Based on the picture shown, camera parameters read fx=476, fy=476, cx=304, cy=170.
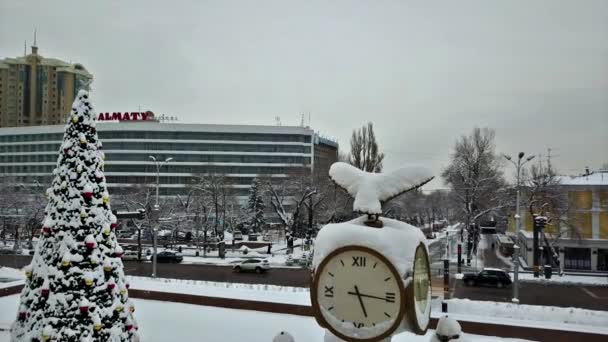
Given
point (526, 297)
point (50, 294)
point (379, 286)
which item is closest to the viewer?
point (379, 286)

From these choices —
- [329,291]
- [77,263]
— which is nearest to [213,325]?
[77,263]

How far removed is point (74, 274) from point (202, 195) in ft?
154

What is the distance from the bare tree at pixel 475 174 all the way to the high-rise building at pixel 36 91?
8037cm

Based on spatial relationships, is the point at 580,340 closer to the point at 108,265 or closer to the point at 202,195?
the point at 108,265

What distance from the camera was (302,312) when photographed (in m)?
13.3

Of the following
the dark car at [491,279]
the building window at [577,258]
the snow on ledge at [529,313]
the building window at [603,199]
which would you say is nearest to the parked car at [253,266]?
the dark car at [491,279]

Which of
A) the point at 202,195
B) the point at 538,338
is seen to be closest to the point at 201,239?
the point at 202,195

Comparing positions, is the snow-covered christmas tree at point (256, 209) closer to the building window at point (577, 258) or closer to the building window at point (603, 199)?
the building window at point (577, 258)

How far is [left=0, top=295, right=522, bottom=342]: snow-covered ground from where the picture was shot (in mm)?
11688

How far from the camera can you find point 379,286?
4590 millimetres

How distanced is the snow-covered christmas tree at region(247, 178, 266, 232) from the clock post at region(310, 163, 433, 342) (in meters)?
53.7

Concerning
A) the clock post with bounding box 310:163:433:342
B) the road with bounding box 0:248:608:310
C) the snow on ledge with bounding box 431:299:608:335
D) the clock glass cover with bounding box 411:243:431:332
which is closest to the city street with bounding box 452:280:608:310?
the road with bounding box 0:248:608:310

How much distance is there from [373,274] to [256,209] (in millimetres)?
54644

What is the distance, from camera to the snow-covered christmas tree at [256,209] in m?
58.2
